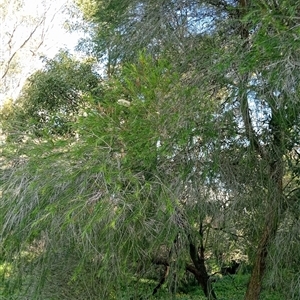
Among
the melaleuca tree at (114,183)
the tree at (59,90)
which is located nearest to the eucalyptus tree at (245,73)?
the melaleuca tree at (114,183)

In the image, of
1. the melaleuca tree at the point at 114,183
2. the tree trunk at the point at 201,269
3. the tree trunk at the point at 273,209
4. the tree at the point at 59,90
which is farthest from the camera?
the tree at the point at 59,90

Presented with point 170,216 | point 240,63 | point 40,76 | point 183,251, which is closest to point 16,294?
point 183,251

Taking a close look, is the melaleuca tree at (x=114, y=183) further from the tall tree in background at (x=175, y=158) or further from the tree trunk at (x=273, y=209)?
the tree trunk at (x=273, y=209)

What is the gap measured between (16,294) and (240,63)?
2.62 metres

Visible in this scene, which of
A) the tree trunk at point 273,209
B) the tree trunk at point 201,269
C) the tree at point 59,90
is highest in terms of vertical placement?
the tree at point 59,90

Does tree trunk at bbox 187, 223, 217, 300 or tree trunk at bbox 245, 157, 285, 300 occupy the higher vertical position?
tree trunk at bbox 245, 157, 285, 300

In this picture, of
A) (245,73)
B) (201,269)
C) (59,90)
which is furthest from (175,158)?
(59,90)

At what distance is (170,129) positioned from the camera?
8.66 feet

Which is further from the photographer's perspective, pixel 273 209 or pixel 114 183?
pixel 273 209

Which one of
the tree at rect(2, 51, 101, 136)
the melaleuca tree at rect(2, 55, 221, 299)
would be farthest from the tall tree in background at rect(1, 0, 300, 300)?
the tree at rect(2, 51, 101, 136)

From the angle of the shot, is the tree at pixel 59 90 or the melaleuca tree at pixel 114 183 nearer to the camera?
the melaleuca tree at pixel 114 183

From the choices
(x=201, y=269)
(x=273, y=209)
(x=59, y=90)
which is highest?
(x=59, y=90)

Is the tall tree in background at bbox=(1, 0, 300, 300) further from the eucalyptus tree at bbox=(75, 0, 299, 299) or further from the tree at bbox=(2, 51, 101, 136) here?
the tree at bbox=(2, 51, 101, 136)

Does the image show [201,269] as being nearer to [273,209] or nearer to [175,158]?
[273,209]
